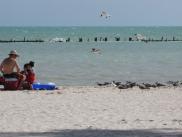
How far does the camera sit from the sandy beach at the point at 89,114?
1052cm

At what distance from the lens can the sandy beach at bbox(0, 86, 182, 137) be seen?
10.5 meters

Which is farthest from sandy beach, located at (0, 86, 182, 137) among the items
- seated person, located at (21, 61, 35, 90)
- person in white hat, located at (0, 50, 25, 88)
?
seated person, located at (21, 61, 35, 90)

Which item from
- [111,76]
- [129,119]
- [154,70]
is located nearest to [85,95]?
[129,119]

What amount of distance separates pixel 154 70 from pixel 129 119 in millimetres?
21564

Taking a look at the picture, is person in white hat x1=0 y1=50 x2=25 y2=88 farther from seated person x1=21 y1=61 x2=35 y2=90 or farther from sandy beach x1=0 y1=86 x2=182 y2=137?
sandy beach x1=0 y1=86 x2=182 y2=137

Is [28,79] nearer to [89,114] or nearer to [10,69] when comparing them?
[10,69]

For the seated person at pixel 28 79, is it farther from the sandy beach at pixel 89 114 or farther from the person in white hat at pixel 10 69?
the sandy beach at pixel 89 114

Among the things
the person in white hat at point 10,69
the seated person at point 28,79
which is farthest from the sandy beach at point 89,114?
the seated person at point 28,79

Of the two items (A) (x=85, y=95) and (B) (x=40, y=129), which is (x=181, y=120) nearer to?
(B) (x=40, y=129)

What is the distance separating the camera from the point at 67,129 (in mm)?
10766

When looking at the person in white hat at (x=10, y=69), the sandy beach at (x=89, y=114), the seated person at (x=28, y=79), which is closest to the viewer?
the sandy beach at (x=89, y=114)

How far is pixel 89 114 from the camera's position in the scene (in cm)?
1288

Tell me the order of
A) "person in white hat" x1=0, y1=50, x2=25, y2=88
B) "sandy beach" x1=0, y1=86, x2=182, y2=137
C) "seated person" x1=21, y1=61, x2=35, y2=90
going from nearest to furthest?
"sandy beach" x1=0, y1=86, x2=182, y2=137 → "person in white hat" x1=0, y1=50, x2=25, y2=88 → "seated person" x1=21, y1=61, x2=35, y2=90

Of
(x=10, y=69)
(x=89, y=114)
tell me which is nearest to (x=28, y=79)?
(x=10, y=69)
